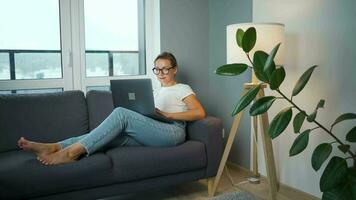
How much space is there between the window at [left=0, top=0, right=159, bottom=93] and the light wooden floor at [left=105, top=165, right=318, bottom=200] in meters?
1.14

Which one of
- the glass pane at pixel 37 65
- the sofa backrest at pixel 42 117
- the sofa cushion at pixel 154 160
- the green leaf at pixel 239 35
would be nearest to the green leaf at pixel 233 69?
the green leaf at pixel 239 35

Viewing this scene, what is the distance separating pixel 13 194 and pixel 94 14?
5.72 feet

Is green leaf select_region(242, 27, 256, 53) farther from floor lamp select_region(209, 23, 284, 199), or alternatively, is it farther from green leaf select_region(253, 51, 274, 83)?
floor lamp select_region(209, 23, 284, 199)

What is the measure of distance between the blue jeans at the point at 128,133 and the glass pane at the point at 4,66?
0.92 metres

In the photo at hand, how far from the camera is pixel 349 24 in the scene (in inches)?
78.5

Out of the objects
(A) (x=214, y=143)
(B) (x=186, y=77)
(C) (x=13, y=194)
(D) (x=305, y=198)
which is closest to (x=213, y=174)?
(A) (x=214, y=143)

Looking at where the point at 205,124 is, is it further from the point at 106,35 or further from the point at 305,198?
the point at 106,35

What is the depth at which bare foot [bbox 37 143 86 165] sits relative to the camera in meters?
1.91

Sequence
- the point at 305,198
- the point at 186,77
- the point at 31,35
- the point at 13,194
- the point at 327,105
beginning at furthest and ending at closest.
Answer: the point at 186,77 → the point at 31,35 → the point at 305,198 → the point at 327,105 → the point at 13,194

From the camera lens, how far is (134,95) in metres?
2.20

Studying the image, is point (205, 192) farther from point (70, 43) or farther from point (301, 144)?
point (70, 43)

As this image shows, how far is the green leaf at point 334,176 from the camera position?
60.2 inches

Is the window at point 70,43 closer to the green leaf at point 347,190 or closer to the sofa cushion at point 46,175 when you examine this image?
the sofa cushion at point 46,175

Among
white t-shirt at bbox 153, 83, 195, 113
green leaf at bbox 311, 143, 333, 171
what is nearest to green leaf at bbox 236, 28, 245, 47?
white t-shirt at bbox 153, 83, 195, 113
